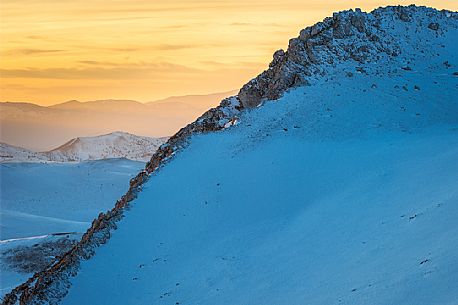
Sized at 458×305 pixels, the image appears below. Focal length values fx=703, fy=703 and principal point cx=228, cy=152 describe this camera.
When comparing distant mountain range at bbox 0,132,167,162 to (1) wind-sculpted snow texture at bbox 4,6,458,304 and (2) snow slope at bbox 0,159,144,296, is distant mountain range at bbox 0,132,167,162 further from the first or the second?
(1) wind-sculpted snow texture at bbox 4,6,458,304

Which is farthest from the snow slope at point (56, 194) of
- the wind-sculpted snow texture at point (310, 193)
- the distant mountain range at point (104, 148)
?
the distant mountain range at point (104, 148)

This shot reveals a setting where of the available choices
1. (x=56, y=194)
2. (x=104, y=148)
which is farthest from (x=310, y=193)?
(x=104, y=148)

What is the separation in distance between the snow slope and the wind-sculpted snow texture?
18.4 metres

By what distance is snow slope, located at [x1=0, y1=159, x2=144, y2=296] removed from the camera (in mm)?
45438

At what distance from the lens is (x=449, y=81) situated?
30.9m

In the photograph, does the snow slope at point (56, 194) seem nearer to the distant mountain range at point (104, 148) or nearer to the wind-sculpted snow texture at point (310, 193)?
the wind-sculpted snow texture at point (310, 193)

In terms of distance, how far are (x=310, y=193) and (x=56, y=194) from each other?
3840 centimetres

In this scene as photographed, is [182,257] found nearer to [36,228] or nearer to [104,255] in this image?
[104,255]

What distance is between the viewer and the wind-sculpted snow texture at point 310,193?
1655 cm

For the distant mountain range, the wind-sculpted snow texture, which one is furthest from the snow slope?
the distant mountain range

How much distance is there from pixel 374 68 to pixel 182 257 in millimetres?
14167

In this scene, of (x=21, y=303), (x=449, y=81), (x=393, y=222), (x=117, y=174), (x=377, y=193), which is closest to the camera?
(x=393, y=222)

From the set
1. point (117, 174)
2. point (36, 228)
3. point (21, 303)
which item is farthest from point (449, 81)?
point (117, 174)

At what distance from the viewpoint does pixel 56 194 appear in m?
57.6
